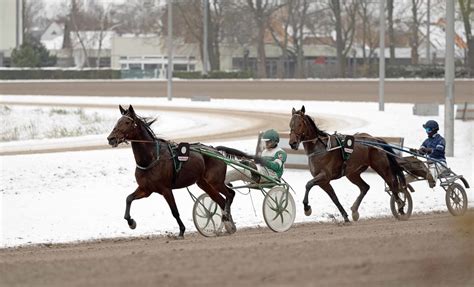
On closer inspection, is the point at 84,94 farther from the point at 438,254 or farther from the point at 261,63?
the point at 438,254

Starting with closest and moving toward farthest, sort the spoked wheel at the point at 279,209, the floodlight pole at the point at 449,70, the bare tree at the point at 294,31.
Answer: the spoked wheel at the point at 279,209, the floodlight pole at the point at 449,70, the bare tree at the point at 294,31

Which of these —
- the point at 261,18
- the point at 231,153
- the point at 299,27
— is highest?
the point at 261,18

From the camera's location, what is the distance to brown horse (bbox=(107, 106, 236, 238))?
13.6 m

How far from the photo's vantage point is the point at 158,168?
45.1 ft

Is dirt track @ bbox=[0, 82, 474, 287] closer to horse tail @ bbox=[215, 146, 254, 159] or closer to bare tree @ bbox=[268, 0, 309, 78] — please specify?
horse tail @ bbox=[215, 146, 254, 159]

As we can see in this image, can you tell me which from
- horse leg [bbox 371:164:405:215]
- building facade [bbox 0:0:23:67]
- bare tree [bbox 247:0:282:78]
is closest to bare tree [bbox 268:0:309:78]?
bare tree [bbox 247:0:282:78]

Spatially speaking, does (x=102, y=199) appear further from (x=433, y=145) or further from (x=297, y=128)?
(x=433, y=145)

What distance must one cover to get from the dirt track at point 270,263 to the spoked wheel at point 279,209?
69.2 inches

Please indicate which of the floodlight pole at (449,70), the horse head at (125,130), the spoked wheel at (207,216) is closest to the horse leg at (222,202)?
the spoked wheel at (207,216)

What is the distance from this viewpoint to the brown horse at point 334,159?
49.7 feet

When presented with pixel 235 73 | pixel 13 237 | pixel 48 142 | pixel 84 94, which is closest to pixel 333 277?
pixel 13 237

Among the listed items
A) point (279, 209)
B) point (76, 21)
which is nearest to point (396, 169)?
point (279, 209)

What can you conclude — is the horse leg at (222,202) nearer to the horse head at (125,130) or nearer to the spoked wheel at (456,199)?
the horse head at (125,130)

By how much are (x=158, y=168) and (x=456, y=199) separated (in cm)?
526
